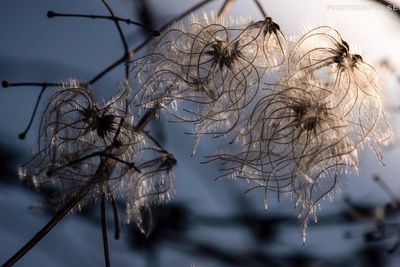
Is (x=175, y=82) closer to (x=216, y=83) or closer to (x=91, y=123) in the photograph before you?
(x=216, y=83)

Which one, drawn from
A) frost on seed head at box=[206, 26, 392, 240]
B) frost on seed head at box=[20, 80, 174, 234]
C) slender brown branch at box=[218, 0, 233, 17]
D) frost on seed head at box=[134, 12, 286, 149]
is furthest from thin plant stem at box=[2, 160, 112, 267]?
slender brown branch at box=[218, 0, 233, 17]

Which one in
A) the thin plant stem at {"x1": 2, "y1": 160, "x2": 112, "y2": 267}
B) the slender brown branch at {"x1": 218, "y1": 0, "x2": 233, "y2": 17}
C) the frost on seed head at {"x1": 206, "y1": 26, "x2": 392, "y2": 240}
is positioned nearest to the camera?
the thin plant stem at {"x1": 2, "y1": 160, "x2": 112, "y2": 267}

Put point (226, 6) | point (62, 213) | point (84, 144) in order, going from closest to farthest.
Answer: point (62, 213) < point (84, 144) < point (226, 6)

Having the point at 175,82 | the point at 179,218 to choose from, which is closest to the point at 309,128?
the point at 175,82

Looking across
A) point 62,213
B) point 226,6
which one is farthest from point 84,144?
point 226,6

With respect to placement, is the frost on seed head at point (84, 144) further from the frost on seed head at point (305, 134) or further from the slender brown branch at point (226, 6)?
the slender brown branch at point (226, 6)

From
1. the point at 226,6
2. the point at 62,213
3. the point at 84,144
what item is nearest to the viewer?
the point at 62,213

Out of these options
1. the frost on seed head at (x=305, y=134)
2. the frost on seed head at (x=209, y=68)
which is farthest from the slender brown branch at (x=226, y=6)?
the frost on seed head at (x=305, y=134)

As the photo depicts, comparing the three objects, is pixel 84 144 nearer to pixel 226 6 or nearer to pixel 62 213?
pixel 62 213

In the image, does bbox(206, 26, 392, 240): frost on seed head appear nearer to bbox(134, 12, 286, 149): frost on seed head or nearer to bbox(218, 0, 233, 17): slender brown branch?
bbox(134, 12, 286, 149): frost on seed head

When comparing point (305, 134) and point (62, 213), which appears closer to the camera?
point (62, 213)

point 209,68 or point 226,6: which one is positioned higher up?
point 226,6
